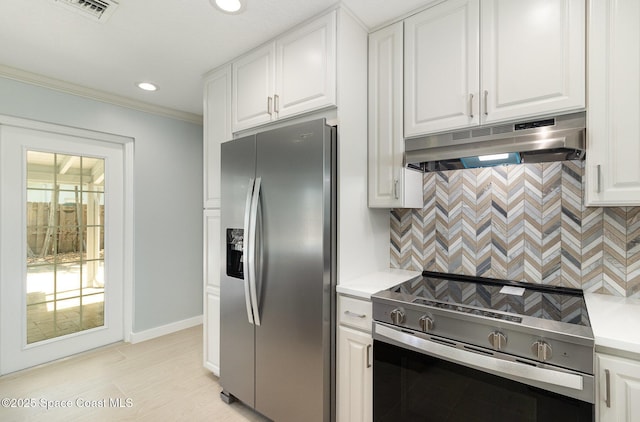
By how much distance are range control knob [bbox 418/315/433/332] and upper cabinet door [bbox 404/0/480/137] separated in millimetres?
976

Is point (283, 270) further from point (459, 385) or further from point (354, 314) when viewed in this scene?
point (459, 385)

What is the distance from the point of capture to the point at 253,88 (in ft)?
7.00

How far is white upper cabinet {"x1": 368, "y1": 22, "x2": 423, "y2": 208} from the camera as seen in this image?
5.95 ft

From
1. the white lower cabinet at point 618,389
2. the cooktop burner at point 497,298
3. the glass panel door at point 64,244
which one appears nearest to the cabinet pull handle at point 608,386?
the white lower cabinet at point 618,389

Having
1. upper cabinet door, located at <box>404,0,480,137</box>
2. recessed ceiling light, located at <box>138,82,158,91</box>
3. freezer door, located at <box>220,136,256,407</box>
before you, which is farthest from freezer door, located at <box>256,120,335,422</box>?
recessed ceiling light, located at <box>138,82,158,91</box>

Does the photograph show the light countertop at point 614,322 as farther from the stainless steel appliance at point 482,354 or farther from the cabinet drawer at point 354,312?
the cabinet drawer at point 354,312

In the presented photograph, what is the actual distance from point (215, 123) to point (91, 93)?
1.42 meters

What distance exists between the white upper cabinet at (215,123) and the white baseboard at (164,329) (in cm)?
176

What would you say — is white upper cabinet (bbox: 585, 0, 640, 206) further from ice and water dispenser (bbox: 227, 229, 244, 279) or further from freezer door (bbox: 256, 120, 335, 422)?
ice and water dispenser (bbox: 227, 229, 244, 279)

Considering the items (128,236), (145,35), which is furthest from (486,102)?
(128,236)

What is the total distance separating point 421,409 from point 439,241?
0.98 meters

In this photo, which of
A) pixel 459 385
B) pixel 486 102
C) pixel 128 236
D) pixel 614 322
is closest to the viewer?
pixel 614 322

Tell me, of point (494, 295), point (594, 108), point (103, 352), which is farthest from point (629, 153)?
point (103, 352)

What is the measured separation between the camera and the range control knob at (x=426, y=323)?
1.38 metres
